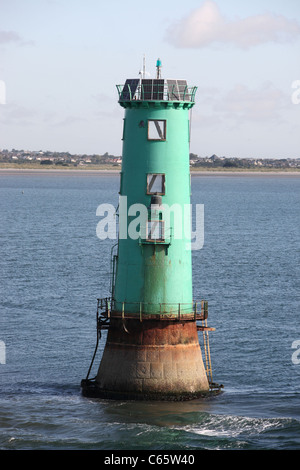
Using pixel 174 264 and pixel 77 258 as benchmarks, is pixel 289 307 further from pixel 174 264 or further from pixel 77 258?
pixel 77 258

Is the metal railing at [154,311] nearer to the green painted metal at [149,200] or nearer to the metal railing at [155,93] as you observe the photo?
the green painted metal at [149,200]

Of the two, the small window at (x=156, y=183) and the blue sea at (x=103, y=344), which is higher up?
the small window at (x=156, y=183)

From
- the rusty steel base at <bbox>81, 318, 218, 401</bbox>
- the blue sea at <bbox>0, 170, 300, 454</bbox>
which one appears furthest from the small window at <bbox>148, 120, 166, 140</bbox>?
the blue sea at <bbox>0, 170, 300, 454</bbox>

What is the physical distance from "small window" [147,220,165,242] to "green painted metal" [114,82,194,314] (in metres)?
0.18

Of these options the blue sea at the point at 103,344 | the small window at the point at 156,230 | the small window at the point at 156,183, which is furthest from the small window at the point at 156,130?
the blue sea at the point at 103,344

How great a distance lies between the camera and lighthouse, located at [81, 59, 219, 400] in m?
37.9

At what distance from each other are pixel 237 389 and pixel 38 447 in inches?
420

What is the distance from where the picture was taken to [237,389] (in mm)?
41156

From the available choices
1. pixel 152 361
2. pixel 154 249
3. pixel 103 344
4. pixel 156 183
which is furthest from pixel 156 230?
pixel 103 344

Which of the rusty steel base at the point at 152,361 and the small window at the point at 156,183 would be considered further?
the small window at the point at 156,183

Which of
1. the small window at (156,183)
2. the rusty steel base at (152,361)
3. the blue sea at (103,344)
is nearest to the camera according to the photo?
the blue sea at (103,344)

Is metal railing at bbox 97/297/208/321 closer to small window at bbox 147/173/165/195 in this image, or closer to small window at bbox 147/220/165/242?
small window at bbox 147/220/165/242

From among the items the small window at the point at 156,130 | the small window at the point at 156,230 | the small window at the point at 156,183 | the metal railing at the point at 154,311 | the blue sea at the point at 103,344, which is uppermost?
the small window at the point at 156,130

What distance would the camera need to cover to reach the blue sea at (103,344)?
3466cm
